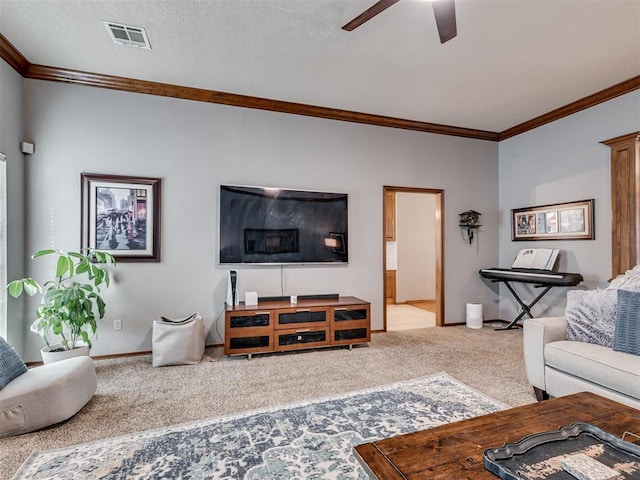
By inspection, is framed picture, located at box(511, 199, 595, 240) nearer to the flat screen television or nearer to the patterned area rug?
the flat screen television

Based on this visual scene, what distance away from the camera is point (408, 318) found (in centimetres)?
571

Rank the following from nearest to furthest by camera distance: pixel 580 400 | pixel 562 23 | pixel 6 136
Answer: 1. pixel 580 400
2. pixel 562 23
3. pixel 6 136

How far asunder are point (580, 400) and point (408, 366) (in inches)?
71.9

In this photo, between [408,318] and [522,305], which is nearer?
[522,305]

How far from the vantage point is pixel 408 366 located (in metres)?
3.34

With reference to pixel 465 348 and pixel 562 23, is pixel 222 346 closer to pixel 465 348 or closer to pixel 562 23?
pixel 465 348

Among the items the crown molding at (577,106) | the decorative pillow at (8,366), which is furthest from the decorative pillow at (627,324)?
the decorative pillow at (8,366)

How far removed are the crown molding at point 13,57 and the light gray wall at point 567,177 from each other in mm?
6161

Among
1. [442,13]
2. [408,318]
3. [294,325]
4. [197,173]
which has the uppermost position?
[442,13]

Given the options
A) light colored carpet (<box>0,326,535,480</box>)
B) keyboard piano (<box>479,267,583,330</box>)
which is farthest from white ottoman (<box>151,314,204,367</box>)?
keyboard piano (<box>479,267,583,330</box>)

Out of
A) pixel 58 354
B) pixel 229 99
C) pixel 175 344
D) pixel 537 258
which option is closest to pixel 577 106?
pixel 537 258

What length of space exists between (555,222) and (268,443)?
4532mm

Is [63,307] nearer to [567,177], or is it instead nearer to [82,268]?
[82,268]

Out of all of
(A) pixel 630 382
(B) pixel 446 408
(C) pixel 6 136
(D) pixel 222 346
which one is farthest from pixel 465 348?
(C) pixel 6 136
